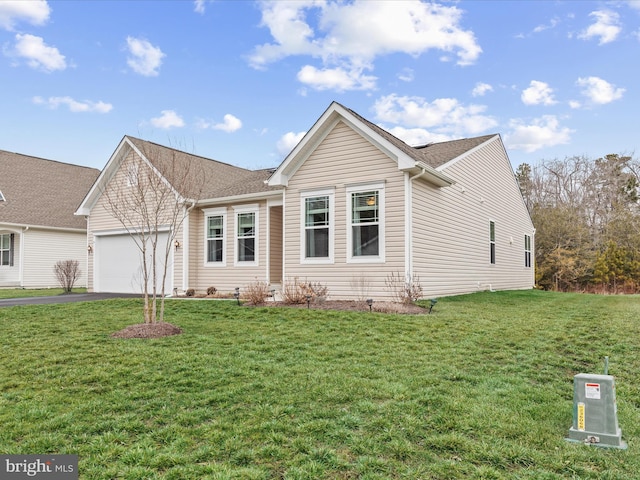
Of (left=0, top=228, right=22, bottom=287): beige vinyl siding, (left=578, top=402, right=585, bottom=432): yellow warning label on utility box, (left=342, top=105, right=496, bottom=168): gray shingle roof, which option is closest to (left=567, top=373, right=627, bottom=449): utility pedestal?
(left=578, top=402, right=585, bottom=432): yellow warning label on utility box

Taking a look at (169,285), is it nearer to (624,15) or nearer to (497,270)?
(497,270)

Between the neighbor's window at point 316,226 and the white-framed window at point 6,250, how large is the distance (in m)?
17.3

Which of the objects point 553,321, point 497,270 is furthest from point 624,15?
point 553,321

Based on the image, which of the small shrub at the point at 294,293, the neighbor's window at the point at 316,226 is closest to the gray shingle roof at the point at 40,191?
the neighbor's window at the point at 316,226

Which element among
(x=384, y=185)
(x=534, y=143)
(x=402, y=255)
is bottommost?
(x=402, y=255)

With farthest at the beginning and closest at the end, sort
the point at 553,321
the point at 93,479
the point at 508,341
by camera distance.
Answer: the point at 553,321
the point at 508,341
the point at 93,479

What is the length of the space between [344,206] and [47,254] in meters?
17.3

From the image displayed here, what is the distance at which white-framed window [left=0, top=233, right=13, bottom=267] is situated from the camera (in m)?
21.9

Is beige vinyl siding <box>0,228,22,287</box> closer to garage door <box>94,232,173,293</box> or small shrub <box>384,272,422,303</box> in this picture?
garage door <box>94,232,173,293</box>

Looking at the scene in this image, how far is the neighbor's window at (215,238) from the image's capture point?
596 inches

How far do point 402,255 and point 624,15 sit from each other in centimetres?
1213

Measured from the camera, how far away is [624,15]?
15188 millimetres

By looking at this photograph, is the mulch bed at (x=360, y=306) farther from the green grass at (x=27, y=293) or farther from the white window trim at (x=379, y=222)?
the green grass at (x=27, y=293)

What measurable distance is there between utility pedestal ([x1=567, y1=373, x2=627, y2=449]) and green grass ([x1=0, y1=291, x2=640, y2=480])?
133mm
